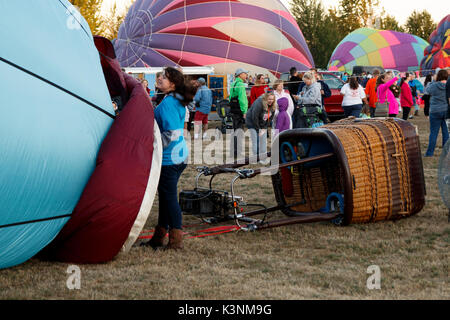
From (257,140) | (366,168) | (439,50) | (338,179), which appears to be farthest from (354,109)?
(439,50)

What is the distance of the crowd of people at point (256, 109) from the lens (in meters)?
4.69

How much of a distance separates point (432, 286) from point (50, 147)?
2.55 meters

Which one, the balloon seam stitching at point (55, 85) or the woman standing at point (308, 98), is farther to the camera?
the woman standing at point (308, 98)

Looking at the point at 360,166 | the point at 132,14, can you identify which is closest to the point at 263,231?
the point at 360,166

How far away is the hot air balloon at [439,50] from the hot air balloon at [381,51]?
5080 mm

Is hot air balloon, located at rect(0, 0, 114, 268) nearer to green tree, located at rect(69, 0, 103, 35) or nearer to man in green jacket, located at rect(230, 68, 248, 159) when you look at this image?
man in green jacket, located at rect(230, 68, 248, 159)

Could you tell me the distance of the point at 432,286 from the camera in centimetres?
372

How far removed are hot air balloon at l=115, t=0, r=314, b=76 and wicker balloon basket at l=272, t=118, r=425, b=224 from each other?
1285 cm

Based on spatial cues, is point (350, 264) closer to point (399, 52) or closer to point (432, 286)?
point (432, 286)

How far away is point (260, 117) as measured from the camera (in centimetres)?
953

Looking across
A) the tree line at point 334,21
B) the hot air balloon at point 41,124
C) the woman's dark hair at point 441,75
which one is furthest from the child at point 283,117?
the tree line at point 334,21

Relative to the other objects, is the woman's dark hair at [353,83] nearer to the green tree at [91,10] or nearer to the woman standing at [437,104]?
the woman standing at [437,104]

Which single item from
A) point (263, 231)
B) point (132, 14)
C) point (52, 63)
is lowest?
point (263, 231)

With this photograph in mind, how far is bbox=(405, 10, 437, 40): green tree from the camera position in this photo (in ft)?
177
